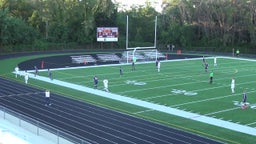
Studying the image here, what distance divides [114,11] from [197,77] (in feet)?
132

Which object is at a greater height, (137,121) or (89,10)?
(89,10)

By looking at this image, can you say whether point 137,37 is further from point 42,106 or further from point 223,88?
point 42,106

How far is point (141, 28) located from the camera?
3258 inches

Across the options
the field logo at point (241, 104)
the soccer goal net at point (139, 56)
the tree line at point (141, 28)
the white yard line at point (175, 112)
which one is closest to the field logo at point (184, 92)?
the field logo at point (241, 104)

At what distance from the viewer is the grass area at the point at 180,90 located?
21859 mm

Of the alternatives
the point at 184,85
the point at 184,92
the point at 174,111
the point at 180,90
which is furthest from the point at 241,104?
the point at 184,85

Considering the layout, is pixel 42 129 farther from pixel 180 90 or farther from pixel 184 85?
pixel 184 85

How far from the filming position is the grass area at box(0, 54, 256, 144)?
21859 mm

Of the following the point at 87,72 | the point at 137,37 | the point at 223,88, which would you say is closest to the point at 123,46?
the point at 137,37

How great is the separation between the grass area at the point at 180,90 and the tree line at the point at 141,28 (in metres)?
24.4

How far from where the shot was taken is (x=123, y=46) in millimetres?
74750

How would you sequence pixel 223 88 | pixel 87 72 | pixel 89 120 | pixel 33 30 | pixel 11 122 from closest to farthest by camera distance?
pixel 11 122 < pixel 89 120 < pixel 223 88 < pixel 87 72 < pixel 33 30

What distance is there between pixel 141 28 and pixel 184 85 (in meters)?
50.3

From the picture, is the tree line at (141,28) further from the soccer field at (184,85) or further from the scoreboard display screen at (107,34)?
the soccer field at (184,85)
